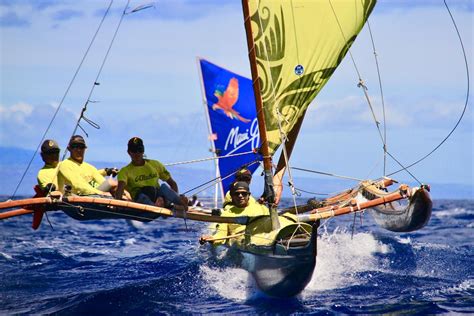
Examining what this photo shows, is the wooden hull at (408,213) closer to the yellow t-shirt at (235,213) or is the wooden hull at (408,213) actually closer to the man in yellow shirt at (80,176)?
the yellow t-shirt at (235,213)

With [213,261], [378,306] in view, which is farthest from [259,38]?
[378,306]

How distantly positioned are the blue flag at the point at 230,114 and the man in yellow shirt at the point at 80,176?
36.9 feet

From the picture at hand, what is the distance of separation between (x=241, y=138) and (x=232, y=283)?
13110 mm

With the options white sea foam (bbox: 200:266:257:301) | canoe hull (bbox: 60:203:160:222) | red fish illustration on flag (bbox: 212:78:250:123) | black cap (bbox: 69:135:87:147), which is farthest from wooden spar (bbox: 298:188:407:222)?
red fish illustration on flag (bbox: 212:78:250:123)

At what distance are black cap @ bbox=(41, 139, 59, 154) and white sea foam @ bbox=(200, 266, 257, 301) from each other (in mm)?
3620

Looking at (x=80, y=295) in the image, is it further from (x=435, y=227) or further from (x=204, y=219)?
(x=435, y=227)

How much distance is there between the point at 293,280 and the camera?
43.8 feet

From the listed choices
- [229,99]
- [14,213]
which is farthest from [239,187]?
[229,99]

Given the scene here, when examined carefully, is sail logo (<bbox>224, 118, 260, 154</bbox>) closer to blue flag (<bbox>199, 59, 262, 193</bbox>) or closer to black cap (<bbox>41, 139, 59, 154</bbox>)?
blue flag (<bbox>199, 59, 262, 193</bbox>)

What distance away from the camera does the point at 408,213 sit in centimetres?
1529

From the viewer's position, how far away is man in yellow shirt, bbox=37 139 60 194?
15359 millimetres

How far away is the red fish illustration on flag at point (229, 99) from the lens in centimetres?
2785

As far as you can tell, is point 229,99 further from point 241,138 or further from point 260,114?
point 260,114

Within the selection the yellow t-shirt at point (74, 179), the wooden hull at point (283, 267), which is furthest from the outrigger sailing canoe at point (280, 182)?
the yellow t-shirt at point (74, 179)
